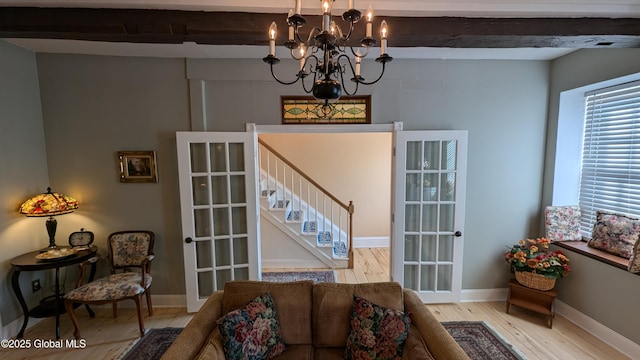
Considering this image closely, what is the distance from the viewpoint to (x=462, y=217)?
3129 mm

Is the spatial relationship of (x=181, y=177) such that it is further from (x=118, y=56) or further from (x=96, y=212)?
(x=118, y=56)

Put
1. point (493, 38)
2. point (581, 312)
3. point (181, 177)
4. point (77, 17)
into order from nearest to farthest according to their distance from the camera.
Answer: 1. point (77, 17)
2. point (493, 38)
3. point (581, 312)
4. point (181, 177)

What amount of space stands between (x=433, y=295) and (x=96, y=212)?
4.02 m

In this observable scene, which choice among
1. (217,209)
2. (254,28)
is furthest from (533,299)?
(254,28)

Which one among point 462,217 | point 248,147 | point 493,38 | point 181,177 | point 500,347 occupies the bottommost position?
point 500,347

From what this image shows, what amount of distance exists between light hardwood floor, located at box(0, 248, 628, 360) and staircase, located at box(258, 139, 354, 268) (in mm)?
1733

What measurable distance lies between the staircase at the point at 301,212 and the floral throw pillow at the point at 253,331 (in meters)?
2.50

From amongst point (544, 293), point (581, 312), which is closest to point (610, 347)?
point (581, 312)

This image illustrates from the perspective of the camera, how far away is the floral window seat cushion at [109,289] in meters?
2.51

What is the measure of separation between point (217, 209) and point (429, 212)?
2.46 m

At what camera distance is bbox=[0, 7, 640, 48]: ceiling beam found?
198cm

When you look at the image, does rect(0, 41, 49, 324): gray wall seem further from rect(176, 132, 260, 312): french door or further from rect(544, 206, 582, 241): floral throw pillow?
rect(544, 206, 582, 241): floral throw pillow

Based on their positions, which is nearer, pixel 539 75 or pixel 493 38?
pixel 493 38

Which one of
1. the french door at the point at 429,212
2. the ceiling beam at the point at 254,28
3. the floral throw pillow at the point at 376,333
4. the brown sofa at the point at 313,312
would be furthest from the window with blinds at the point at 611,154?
the floral throw pillow at the point at 376,333
